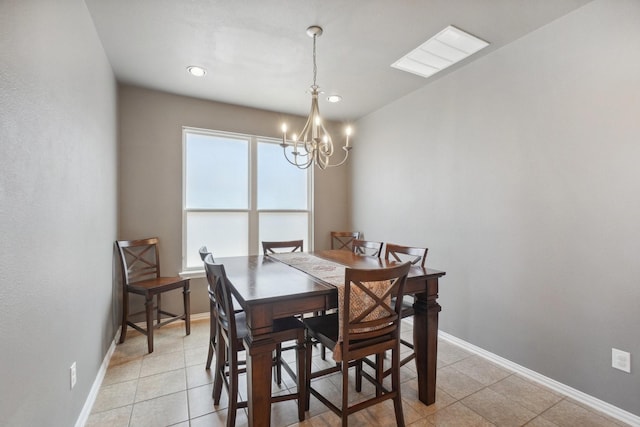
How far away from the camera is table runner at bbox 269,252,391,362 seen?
1.65 meters

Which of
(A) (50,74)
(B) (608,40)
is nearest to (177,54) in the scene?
(A) (50,74)

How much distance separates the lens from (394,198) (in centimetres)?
380

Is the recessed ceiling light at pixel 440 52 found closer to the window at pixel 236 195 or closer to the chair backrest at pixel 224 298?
the window at pixel 236 195

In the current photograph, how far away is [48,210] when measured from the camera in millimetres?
1442

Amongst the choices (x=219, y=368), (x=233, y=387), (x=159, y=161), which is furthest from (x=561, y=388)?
(x=159, y=161)

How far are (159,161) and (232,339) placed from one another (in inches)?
105

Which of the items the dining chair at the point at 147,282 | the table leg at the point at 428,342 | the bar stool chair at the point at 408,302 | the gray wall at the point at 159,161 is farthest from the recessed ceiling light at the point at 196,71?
the table leg at the point at 428,342

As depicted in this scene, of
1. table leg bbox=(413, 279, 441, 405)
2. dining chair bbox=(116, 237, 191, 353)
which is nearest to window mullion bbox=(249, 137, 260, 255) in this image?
dining chair bbox=(116, 237, 191, 353)

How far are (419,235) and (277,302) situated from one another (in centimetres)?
232

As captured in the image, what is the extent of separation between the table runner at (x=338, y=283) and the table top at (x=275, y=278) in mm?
58

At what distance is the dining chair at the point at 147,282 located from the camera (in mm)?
2830

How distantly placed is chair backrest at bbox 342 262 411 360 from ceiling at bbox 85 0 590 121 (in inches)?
72.6

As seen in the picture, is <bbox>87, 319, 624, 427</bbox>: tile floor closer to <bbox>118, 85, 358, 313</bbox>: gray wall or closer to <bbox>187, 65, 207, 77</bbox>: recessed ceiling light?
<bbox>118, 85, 358, 313</bbox>: gray wall

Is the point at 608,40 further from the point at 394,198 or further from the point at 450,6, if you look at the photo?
the point at 394,198
